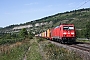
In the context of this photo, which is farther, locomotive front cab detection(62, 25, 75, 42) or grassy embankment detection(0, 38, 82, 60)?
locomotive front cab detection(62, 25, 75, 42)

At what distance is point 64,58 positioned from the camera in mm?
15906

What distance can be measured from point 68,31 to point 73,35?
104 centimetres

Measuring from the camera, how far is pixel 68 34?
134 ft

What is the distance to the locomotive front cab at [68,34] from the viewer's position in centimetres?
4053

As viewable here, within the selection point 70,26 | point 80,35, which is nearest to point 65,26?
point 70,26

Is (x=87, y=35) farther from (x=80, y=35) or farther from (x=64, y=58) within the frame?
(x=64, y=58)

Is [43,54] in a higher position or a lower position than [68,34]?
lower

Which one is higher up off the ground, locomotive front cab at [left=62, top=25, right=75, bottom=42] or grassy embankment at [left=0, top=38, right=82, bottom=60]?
locomotive front cab at [left=62, top=25, right=75, bottom=42]

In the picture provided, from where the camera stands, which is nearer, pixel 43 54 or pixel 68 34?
pixel 43 54

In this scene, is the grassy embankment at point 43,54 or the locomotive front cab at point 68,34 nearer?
the grassy embankment at point 43,54

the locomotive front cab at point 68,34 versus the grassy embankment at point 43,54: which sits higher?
the locomotive front cab at point 68,34

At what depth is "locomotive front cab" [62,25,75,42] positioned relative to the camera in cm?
4053

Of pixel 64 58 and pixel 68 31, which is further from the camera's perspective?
pixel 68 31

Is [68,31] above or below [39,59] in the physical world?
above
